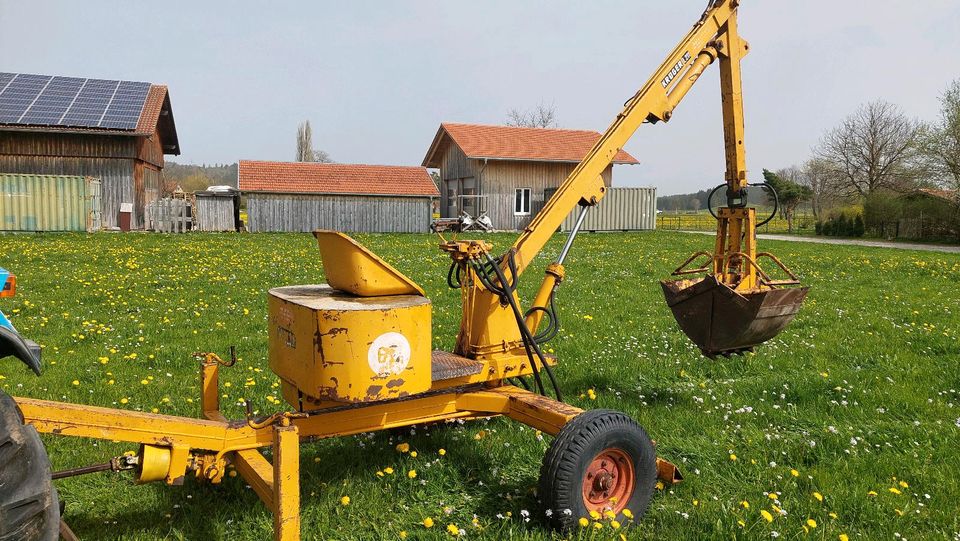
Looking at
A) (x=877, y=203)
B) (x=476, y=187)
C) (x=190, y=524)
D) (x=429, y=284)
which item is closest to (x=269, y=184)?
(x=476, y=187)

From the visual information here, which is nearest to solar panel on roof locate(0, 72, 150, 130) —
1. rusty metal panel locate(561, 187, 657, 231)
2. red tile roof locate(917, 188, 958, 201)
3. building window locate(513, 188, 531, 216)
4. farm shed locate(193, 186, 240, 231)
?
farm shed locate(193, 186, 240, 231)

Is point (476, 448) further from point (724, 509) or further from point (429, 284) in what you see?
point (429, 284)

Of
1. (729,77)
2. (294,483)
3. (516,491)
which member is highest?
(729,77)

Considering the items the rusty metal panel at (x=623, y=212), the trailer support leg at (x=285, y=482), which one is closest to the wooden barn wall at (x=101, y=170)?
the rusty metal panel at (x=623, y=212)

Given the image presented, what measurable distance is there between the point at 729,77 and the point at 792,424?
10.7 ft

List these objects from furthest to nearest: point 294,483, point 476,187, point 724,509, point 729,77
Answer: point 476,187 < point 729,77 < point 724,509 < point 294,483

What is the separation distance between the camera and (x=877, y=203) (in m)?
38.1

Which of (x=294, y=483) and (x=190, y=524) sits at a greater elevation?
(x=294, y=483)

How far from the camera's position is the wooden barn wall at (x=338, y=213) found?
31.4 meters

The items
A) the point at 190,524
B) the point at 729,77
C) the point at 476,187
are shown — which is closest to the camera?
the point at 190,524

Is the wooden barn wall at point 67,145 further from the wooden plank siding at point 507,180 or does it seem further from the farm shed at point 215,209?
the wooden plank siding at point 507,180

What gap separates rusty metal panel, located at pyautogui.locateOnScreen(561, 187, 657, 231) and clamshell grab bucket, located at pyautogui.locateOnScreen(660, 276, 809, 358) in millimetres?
29790

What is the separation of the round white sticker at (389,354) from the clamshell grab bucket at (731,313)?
3.32m

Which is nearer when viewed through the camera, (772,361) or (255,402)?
(255,402)
